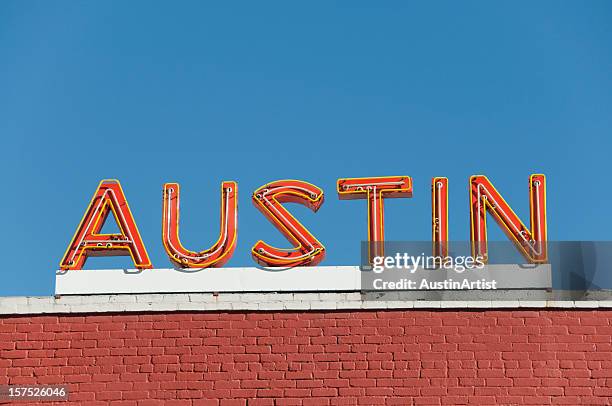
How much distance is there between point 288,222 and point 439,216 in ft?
8.95

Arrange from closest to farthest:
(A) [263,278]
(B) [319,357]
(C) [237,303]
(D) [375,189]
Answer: (B) [319,357], (C) [237,303], (A) [263,278], (D) [375,189]

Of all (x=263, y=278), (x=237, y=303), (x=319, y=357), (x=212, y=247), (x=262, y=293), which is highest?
(x=212, y=247)

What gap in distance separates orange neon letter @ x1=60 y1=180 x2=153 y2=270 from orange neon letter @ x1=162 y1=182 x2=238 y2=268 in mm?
506

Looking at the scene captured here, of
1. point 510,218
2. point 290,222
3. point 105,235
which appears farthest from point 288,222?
point 510,218

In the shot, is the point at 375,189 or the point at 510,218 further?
the point at 375,189

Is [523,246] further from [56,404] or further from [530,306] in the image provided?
[56,404]

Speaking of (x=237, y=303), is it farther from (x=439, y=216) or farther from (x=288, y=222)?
(x=439, y=216)

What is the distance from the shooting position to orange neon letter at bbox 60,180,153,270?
76.2 ft

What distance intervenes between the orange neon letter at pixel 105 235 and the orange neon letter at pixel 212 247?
51 cm

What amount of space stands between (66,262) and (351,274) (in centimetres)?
510

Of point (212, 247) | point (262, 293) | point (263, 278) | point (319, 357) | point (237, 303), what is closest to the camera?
point (319, 357)

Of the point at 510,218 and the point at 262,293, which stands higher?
the point at 510,218

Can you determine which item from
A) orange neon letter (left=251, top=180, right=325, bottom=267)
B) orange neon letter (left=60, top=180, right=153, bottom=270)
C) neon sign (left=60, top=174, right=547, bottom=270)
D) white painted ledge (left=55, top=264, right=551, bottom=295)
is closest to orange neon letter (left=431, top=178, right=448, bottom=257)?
neon sign (left=60, top=174, right=547, bottom=270)

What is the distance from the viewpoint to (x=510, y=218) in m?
23.3
